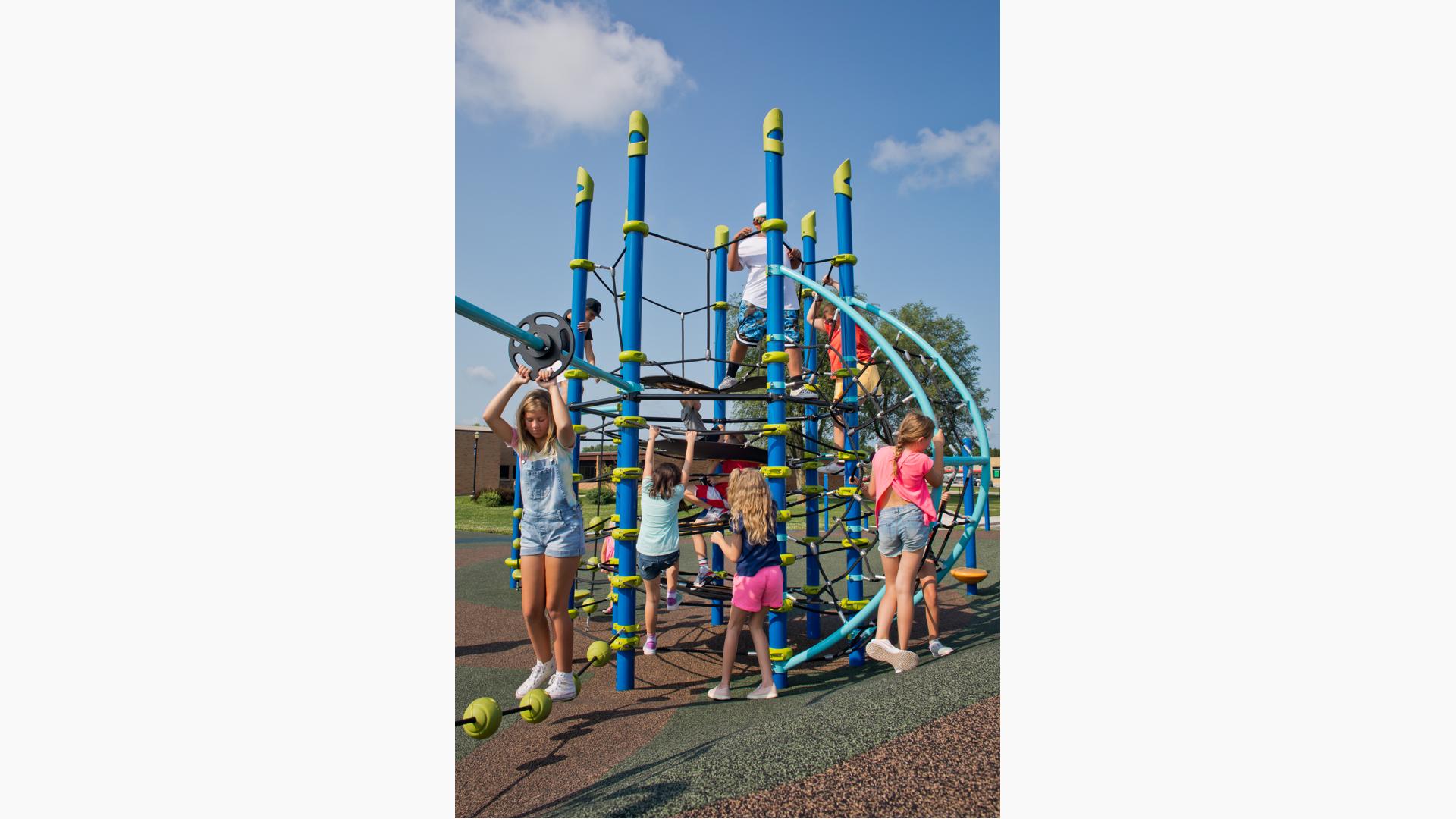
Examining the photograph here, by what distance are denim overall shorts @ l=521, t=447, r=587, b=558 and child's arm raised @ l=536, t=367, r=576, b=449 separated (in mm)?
96

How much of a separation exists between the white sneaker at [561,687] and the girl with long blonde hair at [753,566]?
1.00m

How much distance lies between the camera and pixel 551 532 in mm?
4125

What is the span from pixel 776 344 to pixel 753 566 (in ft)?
5.52

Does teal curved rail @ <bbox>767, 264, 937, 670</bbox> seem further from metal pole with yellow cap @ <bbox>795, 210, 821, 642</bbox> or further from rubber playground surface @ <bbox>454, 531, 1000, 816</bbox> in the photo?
metal pole with yellow cap @ <bbox>795, 210, 821, 642</bbox>

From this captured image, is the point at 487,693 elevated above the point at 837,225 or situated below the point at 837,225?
below

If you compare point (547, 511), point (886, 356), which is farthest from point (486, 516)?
point (547, 511)

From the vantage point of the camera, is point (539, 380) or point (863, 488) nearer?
point (539, 380)

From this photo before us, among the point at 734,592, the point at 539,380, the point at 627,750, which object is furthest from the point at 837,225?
the point at 627,750

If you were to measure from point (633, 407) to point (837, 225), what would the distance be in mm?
2666

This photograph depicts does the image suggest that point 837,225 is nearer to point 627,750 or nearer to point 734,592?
point 734,592

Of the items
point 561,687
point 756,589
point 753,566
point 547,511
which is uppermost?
point 547,511

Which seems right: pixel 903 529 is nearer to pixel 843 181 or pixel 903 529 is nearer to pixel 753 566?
pixel 753 566

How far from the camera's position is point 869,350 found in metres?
7.60

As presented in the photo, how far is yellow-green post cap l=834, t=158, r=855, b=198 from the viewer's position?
680 centimetres
